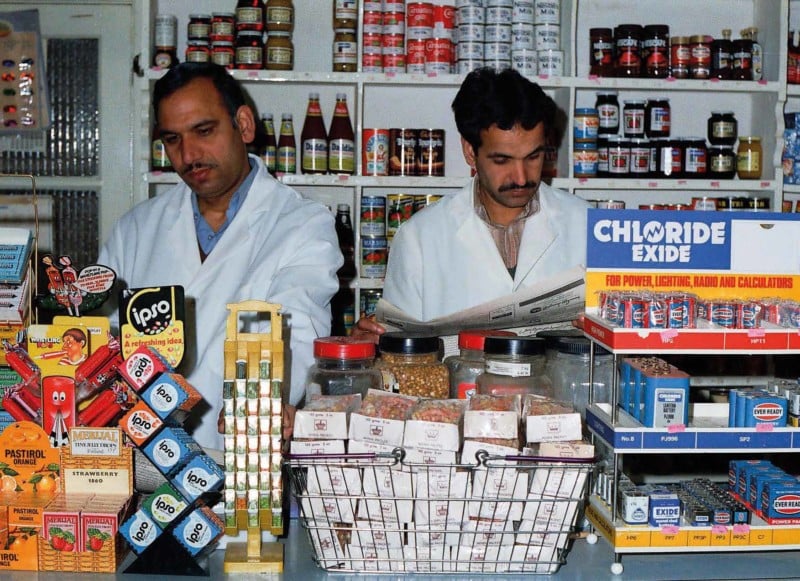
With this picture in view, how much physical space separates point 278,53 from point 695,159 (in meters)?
1.47

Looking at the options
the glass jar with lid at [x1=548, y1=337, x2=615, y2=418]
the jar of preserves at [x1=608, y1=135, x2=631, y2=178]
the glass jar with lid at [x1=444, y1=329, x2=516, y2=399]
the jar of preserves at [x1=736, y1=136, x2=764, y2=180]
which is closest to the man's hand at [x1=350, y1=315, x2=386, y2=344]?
the glass jar with lid at [x1=444, y1=329, x2=516, y2=399]

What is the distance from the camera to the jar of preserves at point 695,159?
11.0 feet

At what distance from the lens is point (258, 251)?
2.22m

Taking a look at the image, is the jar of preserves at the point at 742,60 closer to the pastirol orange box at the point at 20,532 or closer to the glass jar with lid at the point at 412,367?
the glass jar with lid at the point at 412,367

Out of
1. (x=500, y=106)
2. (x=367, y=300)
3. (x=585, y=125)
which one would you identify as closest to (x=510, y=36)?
(x=585, y=125)

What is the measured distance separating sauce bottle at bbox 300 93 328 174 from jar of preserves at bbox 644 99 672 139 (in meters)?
1.14

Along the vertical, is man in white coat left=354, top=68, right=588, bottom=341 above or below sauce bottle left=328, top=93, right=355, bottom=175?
below

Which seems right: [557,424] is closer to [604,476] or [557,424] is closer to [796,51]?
[604,476]

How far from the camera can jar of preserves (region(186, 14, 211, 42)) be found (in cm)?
326

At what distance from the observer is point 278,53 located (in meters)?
3.28

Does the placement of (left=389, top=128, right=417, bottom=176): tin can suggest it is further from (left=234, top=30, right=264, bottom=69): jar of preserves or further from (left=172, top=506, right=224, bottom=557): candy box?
(left=172, top=506, right=224, bottom=557): candy box

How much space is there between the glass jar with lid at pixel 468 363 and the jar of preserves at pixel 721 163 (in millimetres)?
2110

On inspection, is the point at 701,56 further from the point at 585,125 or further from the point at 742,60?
the point at 585,125

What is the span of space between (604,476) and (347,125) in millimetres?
2203
